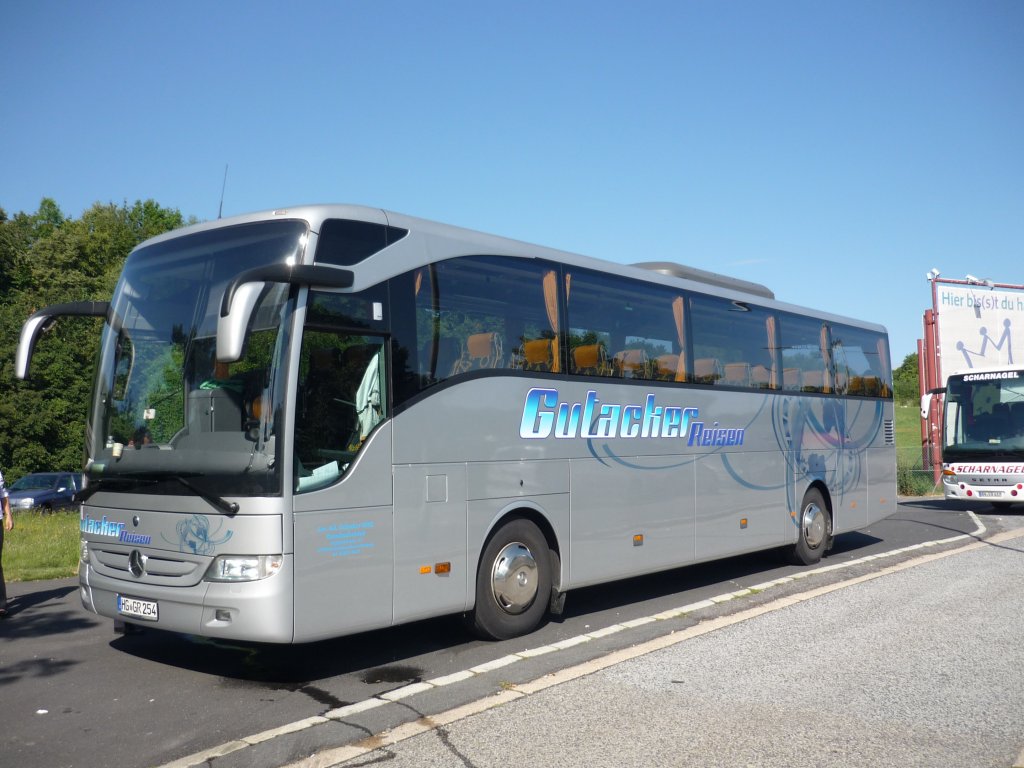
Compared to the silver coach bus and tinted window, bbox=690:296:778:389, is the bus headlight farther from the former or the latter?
tinted window, bbox=690:296:778:389

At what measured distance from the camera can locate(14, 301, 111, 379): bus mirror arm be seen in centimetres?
741

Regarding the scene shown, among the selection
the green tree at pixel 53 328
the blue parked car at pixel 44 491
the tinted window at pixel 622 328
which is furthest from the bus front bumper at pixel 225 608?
the green tree at pixel 53 328

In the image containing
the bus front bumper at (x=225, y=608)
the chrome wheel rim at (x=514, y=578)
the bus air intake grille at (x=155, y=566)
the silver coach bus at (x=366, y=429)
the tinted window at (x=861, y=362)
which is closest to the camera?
the bus front bumper at (x=225, y=608)

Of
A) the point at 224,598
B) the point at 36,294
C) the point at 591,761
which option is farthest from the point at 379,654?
the point at 36,294

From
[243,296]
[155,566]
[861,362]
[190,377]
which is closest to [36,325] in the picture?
[190,377]

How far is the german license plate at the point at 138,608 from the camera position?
664cm

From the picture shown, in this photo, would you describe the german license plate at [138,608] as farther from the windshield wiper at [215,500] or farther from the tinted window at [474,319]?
the tinted window at [474,319]

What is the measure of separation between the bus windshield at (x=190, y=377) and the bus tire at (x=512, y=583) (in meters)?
2.40

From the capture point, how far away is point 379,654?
309 inches

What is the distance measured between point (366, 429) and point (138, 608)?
208cm

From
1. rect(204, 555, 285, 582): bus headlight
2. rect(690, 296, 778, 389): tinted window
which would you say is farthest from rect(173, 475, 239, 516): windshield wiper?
rect(690, 296, 778, 389): tinted window

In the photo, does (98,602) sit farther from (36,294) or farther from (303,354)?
(36,294)

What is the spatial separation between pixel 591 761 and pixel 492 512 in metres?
3.19

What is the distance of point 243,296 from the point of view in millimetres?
5828
